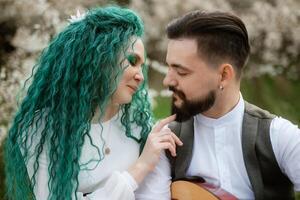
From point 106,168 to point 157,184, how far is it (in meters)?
0.20

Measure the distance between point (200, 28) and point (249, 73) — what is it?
237cm

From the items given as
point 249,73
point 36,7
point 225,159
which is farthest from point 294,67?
point 225,159

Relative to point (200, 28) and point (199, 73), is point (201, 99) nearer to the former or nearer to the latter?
point (199, 73)

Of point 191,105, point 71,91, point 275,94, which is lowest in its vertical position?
point 275,94

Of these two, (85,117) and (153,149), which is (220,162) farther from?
(85,117)

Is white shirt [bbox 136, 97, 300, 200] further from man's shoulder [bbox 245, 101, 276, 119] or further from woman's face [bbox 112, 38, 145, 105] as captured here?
woman's face [bbox 112, 38, 145, 105]

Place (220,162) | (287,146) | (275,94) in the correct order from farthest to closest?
(275,94), (220,162), (287,146)

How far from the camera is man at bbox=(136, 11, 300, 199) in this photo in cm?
271

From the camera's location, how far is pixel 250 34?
506 centimetres

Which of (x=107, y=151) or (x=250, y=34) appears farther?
(x=250, y=34)

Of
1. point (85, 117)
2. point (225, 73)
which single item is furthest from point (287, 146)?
point (85, 117)

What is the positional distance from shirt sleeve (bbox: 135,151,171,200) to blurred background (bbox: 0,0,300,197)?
1773 millimetres

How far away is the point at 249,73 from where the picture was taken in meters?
5.07

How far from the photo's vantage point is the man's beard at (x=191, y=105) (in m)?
2.73
